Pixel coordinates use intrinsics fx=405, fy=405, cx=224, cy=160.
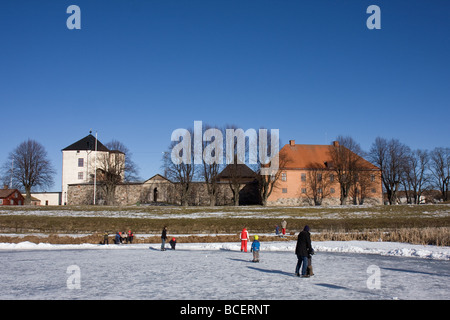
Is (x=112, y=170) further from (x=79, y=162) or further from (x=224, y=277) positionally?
(x=224, y=277)

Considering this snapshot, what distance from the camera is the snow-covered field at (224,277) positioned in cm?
1043

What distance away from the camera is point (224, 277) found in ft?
43.3

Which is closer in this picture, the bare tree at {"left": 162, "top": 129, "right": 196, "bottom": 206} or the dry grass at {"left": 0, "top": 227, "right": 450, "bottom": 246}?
the dry grass at {"left": 0, "top": 227, "right": 450, "bottom": 246}

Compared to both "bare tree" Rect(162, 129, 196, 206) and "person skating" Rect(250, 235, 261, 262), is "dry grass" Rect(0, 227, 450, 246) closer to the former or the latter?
"person skating" Rect(250, 235, 261, 262)

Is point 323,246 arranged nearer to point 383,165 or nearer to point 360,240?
point 360,240

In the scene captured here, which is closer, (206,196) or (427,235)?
(427,235)

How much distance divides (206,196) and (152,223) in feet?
98.7

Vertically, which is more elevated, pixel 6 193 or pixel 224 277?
pixel 6 193

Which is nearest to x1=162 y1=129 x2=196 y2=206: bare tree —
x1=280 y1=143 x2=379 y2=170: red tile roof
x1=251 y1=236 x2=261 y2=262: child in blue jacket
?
x1=280 y1=143 x2=379 y2=170: red tile roof

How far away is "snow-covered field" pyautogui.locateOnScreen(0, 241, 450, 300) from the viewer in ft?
34.2

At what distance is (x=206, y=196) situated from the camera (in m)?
69.3

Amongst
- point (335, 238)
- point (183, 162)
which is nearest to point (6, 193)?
point (183, 162)

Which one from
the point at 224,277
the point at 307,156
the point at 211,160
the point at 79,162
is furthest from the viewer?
the point at 79,162
